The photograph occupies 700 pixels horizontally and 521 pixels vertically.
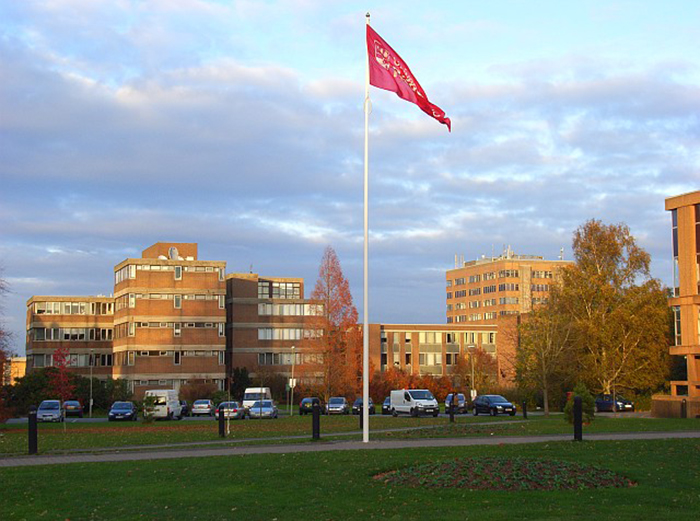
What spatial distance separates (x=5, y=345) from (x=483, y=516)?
38057 mm

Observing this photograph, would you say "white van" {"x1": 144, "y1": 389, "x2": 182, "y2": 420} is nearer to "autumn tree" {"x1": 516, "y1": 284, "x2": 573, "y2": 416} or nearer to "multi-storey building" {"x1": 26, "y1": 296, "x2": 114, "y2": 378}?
"autumn tree" {"x1": 516, "y1": 284, "x2": 573, "y2": 416}

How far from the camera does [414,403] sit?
57.1 m

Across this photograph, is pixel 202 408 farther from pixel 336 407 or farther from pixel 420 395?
pixel 420 395

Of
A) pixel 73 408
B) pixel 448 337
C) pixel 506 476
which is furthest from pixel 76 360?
pixel 506 476

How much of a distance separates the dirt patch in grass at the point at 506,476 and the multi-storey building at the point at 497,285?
490 feet

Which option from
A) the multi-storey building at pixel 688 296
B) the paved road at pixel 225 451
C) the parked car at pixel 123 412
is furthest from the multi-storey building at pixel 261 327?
the paved road at pixel 225 451

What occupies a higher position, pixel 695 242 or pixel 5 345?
pixel 695 242

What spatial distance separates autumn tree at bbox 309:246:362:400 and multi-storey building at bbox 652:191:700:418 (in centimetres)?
3097

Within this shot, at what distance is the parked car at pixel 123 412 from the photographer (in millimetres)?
59000

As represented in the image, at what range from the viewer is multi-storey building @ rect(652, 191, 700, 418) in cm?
4797

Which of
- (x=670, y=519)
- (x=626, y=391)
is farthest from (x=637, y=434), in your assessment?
(x=626, y=391)

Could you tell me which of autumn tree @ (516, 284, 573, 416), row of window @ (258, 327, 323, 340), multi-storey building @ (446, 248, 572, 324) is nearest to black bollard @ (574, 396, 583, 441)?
autumn tree @ (516, 284, 573, 416)

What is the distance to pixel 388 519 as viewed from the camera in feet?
37.9

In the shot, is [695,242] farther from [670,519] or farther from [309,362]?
[670,519]
